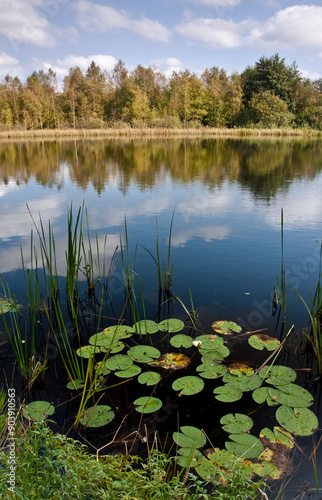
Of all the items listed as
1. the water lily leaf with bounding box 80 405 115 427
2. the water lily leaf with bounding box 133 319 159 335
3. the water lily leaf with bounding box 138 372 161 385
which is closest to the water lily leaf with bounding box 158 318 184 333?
the water lily leaf with bounding box 133 319 159 335

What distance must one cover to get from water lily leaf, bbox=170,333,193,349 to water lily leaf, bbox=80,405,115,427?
0.92 meters

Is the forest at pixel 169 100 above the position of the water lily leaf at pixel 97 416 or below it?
above

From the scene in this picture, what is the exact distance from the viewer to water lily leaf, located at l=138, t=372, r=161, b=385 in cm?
261

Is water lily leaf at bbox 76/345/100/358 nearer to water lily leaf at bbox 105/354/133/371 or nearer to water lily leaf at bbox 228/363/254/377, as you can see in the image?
water lily leaf at bbox 105/354/133/371

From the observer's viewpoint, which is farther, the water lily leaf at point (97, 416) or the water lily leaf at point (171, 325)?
the water lily leaf at point (171, 325)

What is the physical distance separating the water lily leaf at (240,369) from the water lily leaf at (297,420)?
413 mm

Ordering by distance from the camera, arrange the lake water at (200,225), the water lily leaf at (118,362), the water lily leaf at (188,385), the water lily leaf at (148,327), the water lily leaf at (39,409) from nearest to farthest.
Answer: the water lily leaf at (39,409) < the water lily leaf at (188,385) < the water lily leaf at (118,362) < the water lily leaf at (148,327) < the lake water at (200,225)

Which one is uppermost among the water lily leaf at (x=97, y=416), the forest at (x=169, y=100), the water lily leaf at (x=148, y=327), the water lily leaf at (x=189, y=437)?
the forest at (x=169, y=100)

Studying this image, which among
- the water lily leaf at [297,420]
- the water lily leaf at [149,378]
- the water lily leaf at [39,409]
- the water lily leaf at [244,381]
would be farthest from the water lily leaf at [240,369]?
the water lily leaf at [39,409]

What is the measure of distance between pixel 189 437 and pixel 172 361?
33.6 inches

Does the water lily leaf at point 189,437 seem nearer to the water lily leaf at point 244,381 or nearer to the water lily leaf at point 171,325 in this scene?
the water lily leaf at point 244,381

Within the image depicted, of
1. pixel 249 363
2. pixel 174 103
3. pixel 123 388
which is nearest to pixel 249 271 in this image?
pixel 249 363

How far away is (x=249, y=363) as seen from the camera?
2900 millimetres

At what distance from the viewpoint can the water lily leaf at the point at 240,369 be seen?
2.72 metres
